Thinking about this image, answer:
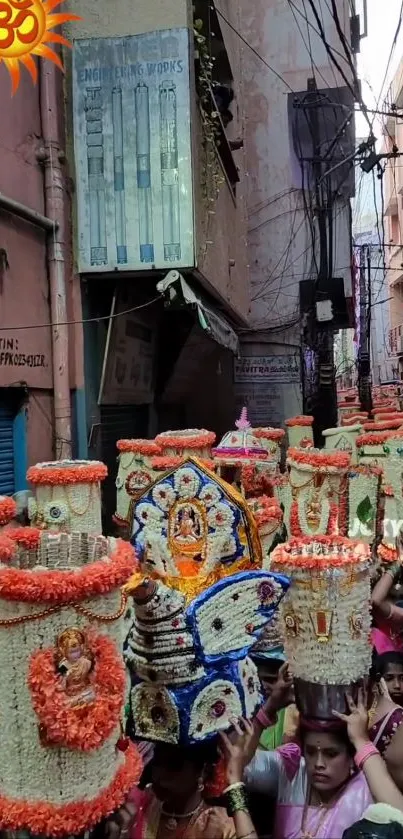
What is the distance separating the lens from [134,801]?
6.93ft

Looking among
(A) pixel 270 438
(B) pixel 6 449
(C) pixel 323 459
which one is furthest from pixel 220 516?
(B) pixel 6 449

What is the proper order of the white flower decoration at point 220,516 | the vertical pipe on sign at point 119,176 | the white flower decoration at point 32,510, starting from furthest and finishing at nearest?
the vertical pipe on sign at point 119,176, the white flower decoration at point 32,510, the white flower decoration at point 220,516

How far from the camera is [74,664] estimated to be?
6.04ft

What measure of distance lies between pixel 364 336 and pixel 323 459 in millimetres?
22765

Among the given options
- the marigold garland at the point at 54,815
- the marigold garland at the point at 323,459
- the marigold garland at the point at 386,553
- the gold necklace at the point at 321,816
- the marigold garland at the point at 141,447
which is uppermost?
the marigold garland at the point at 141,447

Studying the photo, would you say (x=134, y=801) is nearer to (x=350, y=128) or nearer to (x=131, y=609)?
(x=131, y=609)

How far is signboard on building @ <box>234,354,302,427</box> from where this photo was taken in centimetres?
1700

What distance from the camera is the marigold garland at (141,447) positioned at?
5.73 metres

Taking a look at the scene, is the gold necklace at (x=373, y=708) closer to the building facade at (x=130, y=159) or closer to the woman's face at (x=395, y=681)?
the woman's face at (x=395, y=681)

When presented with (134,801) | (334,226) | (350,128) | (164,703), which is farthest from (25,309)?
(350,128)

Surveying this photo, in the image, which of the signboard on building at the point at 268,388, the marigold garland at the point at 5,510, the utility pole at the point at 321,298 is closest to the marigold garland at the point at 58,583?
the marigold garland at the point at 5,510

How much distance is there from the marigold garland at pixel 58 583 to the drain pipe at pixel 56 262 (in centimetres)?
608

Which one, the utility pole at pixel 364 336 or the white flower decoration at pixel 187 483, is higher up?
the utility pole at pixel 364 336

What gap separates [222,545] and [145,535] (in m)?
0.34
